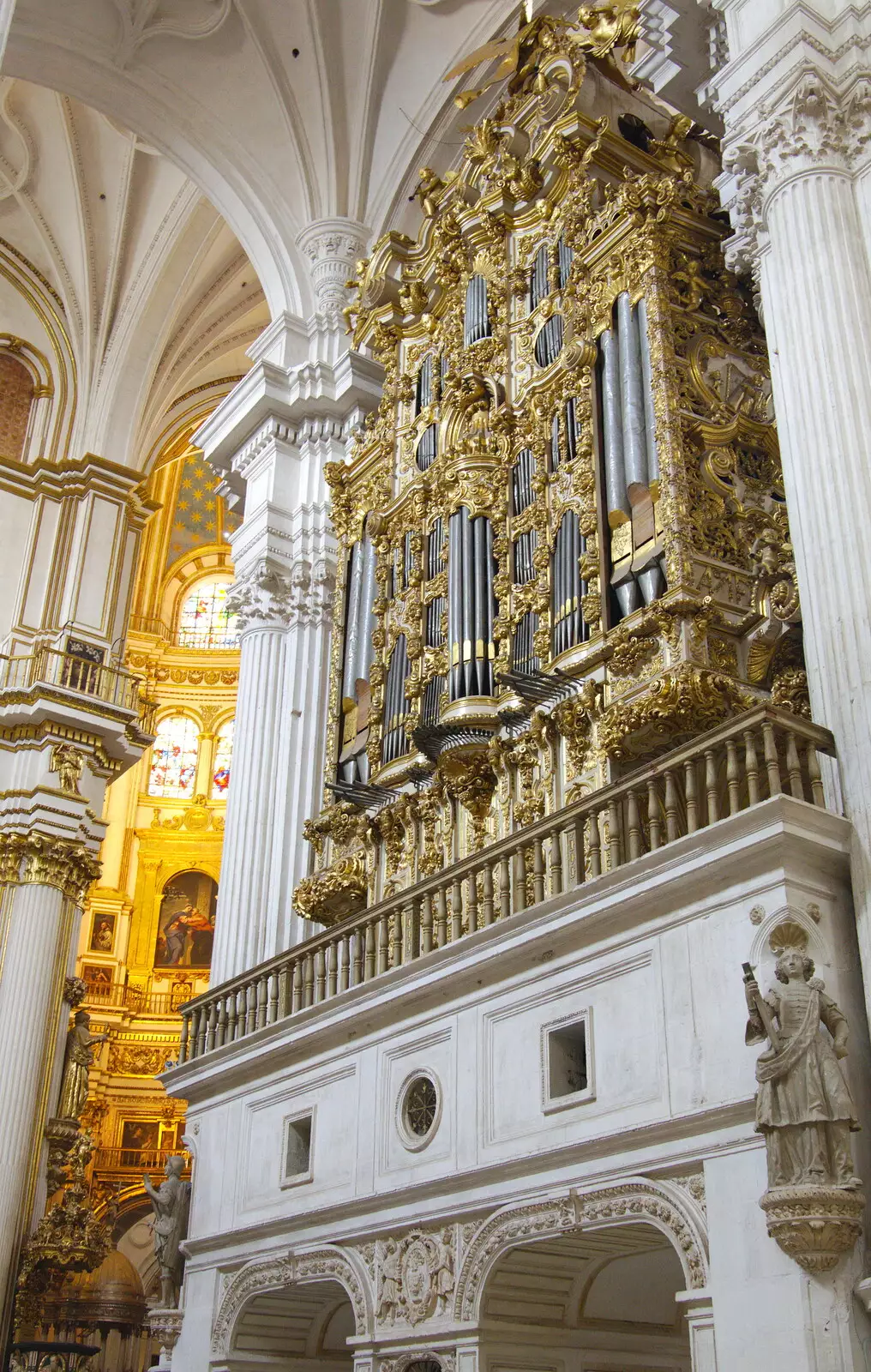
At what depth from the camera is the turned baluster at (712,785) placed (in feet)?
26.6

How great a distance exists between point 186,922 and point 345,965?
752 inches

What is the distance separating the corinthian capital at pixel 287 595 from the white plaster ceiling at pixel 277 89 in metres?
3.95

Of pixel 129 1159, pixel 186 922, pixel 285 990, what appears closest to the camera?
pixel 285 990

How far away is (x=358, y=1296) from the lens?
391 inches

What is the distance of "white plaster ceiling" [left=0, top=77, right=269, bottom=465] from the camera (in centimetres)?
2453

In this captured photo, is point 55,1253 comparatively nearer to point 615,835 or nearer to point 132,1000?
point 132,1000

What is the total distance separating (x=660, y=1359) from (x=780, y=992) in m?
4.04

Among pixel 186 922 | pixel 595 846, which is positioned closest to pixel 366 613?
pixel 595 846

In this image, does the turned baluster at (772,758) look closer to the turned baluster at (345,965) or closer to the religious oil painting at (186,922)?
the turned baluster at (345,965)

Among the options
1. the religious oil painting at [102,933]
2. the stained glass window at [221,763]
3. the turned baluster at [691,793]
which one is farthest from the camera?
the stained glass window at [221,763]

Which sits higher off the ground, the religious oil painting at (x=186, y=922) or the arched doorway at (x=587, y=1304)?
the religious oil painting at (x=186, y=922)

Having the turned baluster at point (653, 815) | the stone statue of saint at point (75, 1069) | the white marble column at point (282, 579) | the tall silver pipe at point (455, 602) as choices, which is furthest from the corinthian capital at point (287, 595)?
the turned baluster at point (653, 815)

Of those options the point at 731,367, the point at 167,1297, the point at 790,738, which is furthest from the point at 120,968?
the point at 790,738

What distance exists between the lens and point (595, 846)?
910cm
